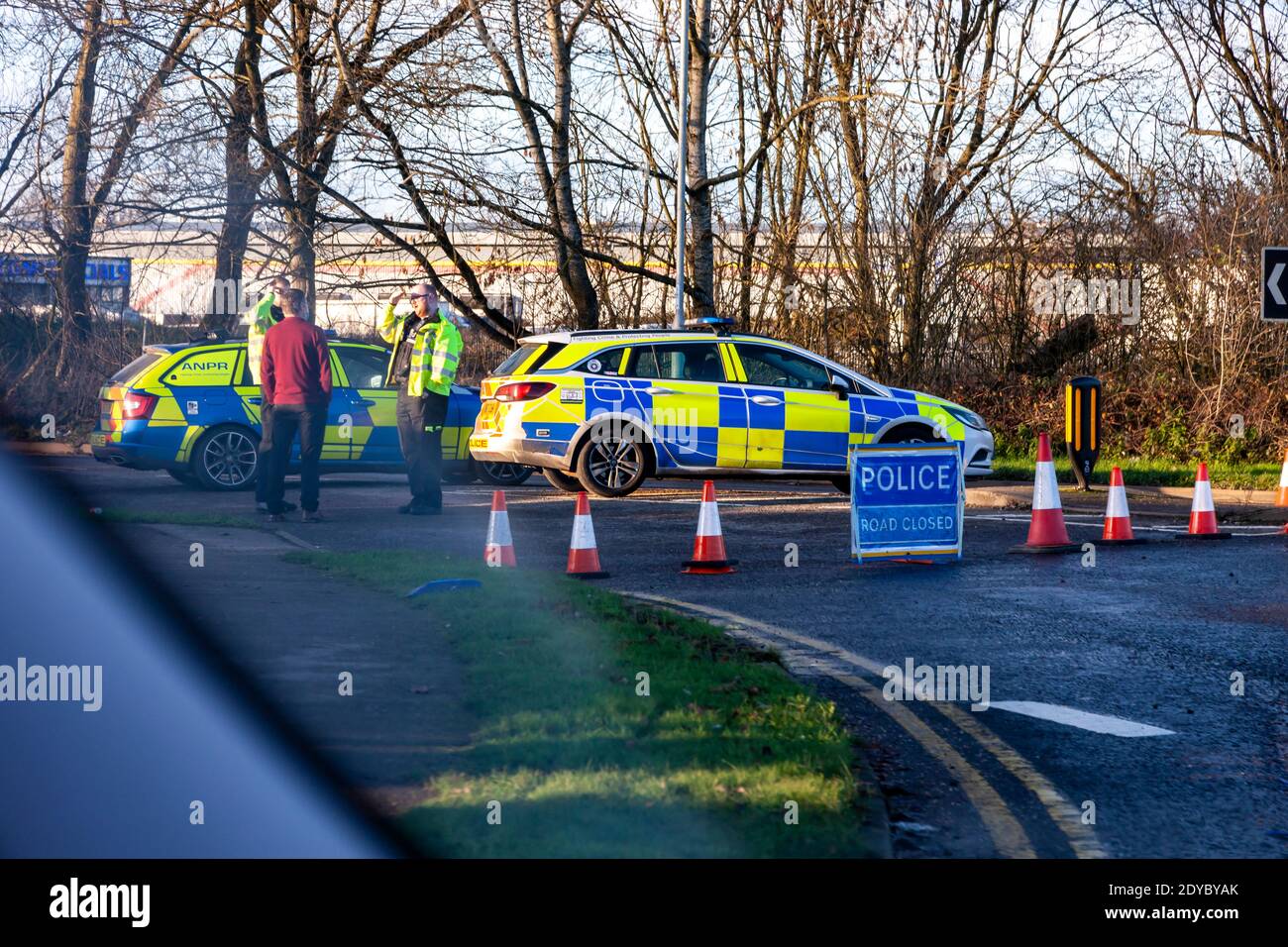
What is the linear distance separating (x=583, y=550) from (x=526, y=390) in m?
4.84

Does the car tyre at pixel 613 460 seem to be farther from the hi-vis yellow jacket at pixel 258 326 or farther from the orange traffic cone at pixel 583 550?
the orange traffic cone at pixel 583 550

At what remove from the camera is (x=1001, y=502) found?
1636 centimetres

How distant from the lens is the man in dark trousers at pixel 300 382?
13.1 metres

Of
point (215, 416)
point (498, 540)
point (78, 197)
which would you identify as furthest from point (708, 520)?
point (78, 197)

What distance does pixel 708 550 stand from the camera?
11.0 meters

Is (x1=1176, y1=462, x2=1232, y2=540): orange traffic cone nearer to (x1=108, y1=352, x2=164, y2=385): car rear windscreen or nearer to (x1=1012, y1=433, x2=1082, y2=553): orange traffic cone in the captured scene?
(x1=1012, y1=433, x2=1082, y2=553): orange traffic cone

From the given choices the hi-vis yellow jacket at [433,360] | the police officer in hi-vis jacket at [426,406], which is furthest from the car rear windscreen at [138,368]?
the hi-vis yellow jacket at [433,360]

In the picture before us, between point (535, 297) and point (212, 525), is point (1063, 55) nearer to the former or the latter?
point (535, 297)

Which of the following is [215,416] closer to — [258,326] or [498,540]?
[258,326]

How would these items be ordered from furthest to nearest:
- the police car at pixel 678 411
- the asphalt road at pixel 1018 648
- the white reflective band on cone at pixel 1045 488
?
the police car at pixel 678 411 < the white reflective band on cone at pixel 1045 488 < the asphalt road at pixel 1018 648

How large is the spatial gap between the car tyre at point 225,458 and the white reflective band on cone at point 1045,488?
8155 millimetres
